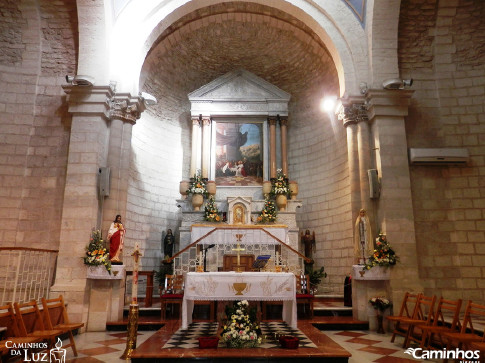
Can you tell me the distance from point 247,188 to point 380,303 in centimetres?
592

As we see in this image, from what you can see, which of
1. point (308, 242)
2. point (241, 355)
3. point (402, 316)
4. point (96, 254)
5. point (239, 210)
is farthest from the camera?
point (308, 242)

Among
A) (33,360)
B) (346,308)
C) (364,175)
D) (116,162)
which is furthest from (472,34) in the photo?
(33,360)

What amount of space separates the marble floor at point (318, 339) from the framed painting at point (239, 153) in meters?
5.92

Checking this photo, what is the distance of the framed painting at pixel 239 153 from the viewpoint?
491 inches

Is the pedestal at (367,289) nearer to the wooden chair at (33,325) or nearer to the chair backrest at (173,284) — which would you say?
the chair backrest at (173,284)

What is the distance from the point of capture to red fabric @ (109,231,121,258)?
7895 mm

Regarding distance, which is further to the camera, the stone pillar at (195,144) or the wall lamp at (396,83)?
the stone pillar at (195,144)

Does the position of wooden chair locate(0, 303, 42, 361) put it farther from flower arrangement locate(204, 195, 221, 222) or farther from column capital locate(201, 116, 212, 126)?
column capital locate(201, 116, 212, 126)

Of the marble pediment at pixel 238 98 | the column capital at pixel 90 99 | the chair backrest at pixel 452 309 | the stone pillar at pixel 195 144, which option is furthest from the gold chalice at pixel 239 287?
the marble pediment at pixel 238 98

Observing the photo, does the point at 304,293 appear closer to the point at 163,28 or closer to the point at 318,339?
the point at 318,339

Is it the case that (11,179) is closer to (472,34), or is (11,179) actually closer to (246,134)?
(246,134)

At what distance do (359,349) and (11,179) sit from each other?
8.11m

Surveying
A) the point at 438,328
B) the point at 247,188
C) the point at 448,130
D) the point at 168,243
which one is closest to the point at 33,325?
the point at 168,243

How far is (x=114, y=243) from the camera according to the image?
7902 millimetres
